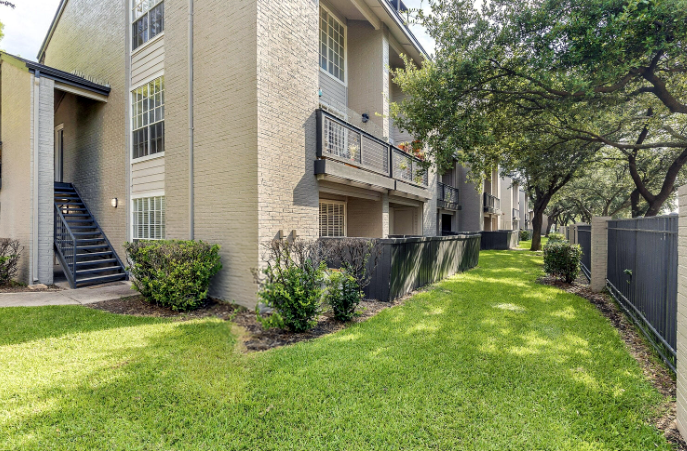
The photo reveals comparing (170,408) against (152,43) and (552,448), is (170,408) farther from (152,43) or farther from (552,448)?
(152,43)

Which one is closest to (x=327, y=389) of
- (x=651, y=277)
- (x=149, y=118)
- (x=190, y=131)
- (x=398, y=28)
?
(x=651, y=277)

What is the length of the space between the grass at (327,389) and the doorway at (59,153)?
9388 millimetres

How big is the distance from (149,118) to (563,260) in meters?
13.2

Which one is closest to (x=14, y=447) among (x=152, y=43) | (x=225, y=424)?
(x=225, y=424)

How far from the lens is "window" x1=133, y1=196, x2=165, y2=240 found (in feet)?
30.0

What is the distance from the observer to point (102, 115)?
11.1 m

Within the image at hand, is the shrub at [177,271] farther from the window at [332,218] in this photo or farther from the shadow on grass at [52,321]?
the window at [332,218]

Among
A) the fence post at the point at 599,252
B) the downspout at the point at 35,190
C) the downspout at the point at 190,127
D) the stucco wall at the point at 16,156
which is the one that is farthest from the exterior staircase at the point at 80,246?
the fence post at the point at 599,252

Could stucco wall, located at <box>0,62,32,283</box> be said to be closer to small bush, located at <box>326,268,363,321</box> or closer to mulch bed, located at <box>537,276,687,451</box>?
small bush, located at <box>326,268,363,321</box>

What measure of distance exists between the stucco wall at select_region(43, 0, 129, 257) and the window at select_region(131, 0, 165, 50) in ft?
1.64

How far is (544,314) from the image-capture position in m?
6.75

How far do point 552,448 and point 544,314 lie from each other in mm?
4638

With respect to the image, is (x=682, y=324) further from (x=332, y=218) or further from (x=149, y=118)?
(x=149, y=118)

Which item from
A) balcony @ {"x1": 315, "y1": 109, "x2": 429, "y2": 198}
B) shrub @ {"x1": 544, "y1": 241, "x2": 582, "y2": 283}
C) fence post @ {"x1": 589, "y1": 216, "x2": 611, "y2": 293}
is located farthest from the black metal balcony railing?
fence post @ {"x1": 589, "y1": 216, "x2": 611, "y2": 293}
